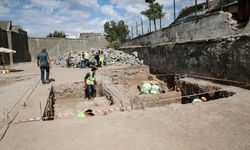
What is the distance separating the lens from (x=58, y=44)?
45.6 m

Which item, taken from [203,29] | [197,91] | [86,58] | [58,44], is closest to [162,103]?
[197,91]

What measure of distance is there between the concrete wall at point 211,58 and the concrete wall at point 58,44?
114ft

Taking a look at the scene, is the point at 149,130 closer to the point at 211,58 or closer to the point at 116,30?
the point at 211,58

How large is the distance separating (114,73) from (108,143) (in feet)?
39.5

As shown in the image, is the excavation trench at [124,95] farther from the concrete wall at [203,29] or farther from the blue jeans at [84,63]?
the blue jeans at [84,63]

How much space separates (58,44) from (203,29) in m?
38.0

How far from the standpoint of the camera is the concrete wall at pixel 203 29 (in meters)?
9.86

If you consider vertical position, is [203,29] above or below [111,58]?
above

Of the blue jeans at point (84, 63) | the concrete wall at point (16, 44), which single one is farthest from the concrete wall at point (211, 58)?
the concrete wall at point (16, 44)

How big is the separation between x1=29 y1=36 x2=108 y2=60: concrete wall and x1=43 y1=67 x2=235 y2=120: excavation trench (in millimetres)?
31964

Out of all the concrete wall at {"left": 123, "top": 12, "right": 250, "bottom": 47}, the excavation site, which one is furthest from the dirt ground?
the concrete wall at {"left": 123, "top": 12, "right": 250, "bottom": 47}

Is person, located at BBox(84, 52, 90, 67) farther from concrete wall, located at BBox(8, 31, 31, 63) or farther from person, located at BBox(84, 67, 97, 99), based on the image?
concrete wall, located at BBox(8, 31, 31, 63)

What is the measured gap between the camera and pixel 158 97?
8531 mm

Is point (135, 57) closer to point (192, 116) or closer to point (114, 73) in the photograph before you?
point (114, 73)
